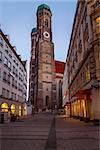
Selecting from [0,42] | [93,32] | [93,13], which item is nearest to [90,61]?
[93,32]

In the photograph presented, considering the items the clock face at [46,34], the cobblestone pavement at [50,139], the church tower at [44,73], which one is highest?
the clock face at [46,34]

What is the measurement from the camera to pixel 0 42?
35.5m

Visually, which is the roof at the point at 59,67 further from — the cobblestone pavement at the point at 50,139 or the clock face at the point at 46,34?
the cobblestone pavement at the point at 50,139

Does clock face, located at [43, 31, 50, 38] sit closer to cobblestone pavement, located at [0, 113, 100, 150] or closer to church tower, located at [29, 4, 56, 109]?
church tower, located at [29, 4, 56, 109]

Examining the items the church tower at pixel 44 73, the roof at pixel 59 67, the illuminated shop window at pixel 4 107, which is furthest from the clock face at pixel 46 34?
the illuminated shop window at pixel 4 107

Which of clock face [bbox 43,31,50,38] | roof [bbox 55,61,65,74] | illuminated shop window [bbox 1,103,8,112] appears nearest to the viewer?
illuminated shop window [bbox 1,103,8,112]

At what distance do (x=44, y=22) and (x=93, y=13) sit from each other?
83.7 m

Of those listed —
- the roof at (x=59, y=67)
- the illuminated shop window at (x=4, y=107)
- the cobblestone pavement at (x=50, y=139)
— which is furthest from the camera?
the roof at (x=59, y=67)

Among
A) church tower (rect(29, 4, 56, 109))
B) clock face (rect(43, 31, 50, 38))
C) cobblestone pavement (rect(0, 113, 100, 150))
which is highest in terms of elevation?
clock face (rect(43, 31, 50, 38))

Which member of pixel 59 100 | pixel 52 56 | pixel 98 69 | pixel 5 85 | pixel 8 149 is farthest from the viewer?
pixel 59 100

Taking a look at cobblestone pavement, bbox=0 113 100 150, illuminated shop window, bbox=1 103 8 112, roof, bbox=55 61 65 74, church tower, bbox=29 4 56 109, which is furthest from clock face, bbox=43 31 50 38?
cobblestone pavement, bbox=0 113 100 150

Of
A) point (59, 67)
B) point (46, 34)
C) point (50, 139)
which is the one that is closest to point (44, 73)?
point (46, 34)

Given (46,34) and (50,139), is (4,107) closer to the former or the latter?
(50,139)

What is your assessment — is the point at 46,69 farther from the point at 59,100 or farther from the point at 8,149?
the point at 8,149
